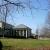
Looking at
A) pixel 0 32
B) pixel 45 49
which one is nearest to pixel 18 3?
pixel 45 49

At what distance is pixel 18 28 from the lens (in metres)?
37.8

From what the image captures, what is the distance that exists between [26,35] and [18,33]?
2.36 meters

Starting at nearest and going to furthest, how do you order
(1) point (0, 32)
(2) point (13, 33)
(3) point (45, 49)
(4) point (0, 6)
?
(4) point (0, 6), (3) point (45, 49), (1) point (0, 32), (2) point (13, 33)

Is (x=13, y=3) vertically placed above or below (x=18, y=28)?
above

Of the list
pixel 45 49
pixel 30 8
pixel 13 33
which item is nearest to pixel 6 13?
pixel 30 8

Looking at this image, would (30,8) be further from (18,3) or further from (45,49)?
(45,49)

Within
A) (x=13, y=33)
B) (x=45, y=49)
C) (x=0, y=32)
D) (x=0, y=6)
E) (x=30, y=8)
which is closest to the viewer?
(x=30, y=8)

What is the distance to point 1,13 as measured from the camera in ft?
29.9

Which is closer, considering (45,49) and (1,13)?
(1,13)

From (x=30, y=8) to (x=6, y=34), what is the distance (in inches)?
964

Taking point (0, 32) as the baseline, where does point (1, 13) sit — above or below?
above

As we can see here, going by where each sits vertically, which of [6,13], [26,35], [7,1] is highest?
[7,1]

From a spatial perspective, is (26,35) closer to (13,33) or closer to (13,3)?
(13,33)

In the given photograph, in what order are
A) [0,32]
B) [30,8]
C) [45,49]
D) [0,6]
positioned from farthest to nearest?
[0,32], [45,49], [0,6], [30,8]
